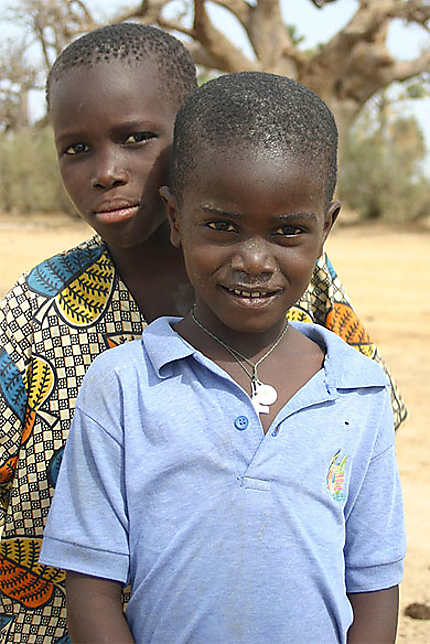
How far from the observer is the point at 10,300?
74.2 inches

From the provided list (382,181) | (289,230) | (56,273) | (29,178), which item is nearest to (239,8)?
(382,181)

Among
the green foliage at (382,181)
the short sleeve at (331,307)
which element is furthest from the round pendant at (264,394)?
the green foliage at (382,181)

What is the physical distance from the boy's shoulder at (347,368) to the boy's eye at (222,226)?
0.30 m

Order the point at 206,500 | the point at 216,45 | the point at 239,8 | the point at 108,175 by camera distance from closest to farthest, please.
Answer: the point at 206,500 → the point at 108,175 → the point at 216,45 → the point at 239,8

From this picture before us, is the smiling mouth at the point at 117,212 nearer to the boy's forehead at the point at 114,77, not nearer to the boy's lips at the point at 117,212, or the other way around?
the boy's lips at the point at 117,212

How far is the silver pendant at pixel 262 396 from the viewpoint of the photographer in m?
1.43

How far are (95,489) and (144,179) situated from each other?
65 cm

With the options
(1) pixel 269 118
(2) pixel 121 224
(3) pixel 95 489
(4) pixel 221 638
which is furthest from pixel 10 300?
(4) pixel 221 638

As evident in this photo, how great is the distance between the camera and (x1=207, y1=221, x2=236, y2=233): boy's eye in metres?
1.40

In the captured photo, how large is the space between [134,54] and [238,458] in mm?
882

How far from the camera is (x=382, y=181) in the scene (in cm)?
1950

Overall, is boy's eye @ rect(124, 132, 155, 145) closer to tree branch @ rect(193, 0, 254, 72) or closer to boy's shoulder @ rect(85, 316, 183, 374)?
boy's shoulder @ rect(85, 316, 183, 374)

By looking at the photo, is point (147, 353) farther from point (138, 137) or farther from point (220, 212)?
point (138, 137)

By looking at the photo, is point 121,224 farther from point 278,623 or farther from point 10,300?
point 278,623
